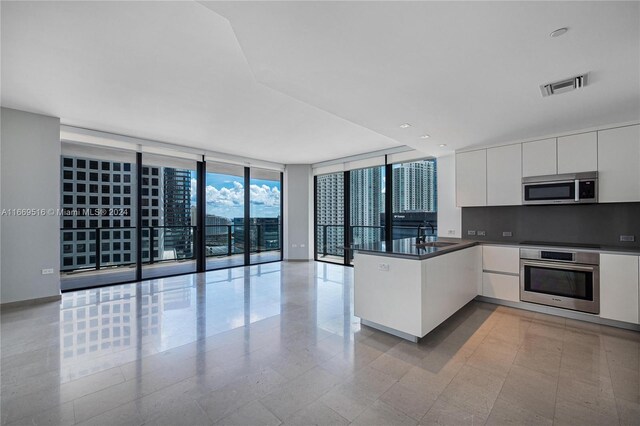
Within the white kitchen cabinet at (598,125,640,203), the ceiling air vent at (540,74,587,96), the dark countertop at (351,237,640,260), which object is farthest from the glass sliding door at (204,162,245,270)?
the white kitchen cabinet at (598,125,640,203)

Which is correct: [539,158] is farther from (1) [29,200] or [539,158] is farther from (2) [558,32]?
(1) [29,200]

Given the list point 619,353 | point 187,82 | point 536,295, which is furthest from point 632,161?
point 187,82

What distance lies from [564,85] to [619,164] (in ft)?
5.87

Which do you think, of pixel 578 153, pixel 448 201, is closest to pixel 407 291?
pixel 448 201

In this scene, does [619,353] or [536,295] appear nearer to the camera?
[619,353]

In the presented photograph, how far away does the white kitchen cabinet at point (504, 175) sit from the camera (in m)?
3.84

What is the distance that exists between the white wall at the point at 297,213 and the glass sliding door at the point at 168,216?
242cm

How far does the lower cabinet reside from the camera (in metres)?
3.62

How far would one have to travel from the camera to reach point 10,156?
368cm

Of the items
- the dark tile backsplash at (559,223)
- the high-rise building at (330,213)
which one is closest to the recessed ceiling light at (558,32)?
the dark tile backsplash at (559,223)

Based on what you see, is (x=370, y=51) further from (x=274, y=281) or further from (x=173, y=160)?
(x=173, y=160)

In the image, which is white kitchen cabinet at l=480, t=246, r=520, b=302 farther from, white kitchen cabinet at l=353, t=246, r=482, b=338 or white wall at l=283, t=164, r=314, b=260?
white wall at l=283, t=164, r=314, b=260

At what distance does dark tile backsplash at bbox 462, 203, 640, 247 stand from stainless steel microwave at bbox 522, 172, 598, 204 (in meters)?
0.36

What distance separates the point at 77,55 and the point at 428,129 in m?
3.68
